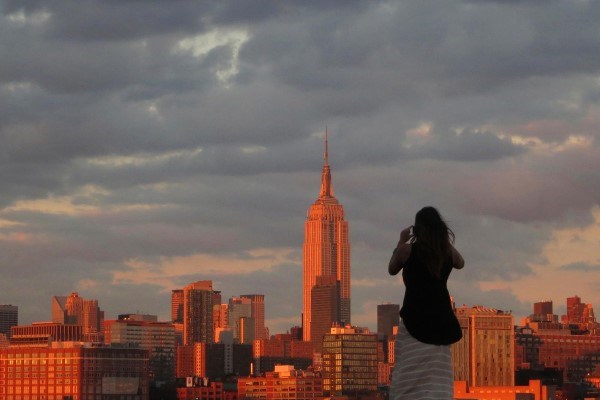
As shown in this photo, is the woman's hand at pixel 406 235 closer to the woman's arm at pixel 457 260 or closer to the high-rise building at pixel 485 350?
the woman's arm at pixel 457 260

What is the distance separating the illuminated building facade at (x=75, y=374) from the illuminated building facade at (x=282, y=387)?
10.8 m

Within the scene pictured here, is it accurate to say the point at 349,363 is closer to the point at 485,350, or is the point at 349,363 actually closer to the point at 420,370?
the point at 485,350

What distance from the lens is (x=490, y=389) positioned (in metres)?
153

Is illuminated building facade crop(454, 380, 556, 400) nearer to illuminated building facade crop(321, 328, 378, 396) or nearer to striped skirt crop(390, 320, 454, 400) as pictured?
illuminated building facade crop(321, 328, 378, 396)

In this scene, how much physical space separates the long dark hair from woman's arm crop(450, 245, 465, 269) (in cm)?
4

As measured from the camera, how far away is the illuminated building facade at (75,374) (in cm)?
17912

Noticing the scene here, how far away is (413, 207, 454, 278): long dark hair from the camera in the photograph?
12.1m

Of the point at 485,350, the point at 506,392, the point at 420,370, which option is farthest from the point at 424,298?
the point at 485,350

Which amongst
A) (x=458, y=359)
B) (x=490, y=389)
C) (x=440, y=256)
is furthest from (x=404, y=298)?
(x=458, y=359)

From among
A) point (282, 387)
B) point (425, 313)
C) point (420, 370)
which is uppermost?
point (425, 313)

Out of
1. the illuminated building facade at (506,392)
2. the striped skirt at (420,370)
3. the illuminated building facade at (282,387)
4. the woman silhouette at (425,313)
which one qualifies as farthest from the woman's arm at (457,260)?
the illuminated building facade at (282,387)

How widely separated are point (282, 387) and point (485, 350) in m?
21.9

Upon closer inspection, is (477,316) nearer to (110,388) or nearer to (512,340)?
(512,340)

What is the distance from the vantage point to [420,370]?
1202 centimetres
